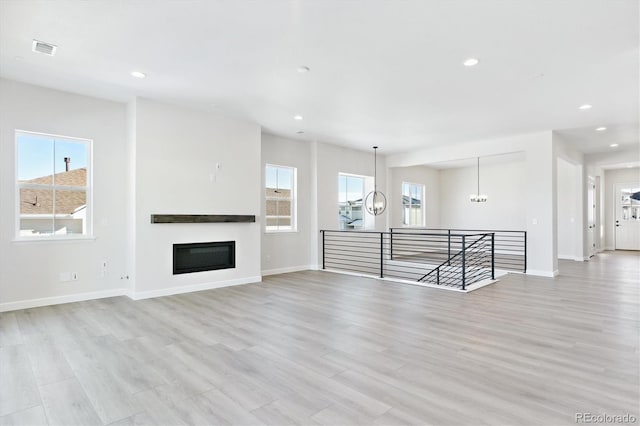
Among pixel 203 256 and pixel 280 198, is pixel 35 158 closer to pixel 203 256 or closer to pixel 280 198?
pixel 203 256

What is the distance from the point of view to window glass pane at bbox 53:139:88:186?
522cm

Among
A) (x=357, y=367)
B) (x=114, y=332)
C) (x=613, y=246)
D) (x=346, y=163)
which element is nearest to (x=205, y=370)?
(x=357, y=367)

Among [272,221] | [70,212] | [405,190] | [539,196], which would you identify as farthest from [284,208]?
[539,196]

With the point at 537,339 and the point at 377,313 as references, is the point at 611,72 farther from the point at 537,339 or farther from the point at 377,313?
the point at 377,313

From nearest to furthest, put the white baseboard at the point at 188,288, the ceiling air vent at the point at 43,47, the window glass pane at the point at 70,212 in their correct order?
the ceiling air vent at the point at 43,47, the window glass pane at the point at 70,212, the white baseboard at the point at 188,288

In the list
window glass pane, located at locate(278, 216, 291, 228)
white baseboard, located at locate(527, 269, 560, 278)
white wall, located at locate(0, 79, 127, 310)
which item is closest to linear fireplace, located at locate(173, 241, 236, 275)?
white wall, located at locate(0, 79, 127, 310)

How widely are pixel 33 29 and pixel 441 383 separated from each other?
4.81 m

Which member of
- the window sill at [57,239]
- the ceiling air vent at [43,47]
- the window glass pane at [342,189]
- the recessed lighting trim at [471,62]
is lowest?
the window sill at [57,239]

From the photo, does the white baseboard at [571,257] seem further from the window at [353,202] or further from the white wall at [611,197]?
Answer: the window at [353,202]

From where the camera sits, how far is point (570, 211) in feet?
32.9

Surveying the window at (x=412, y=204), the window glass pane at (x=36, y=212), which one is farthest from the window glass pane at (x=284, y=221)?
the window at (x=412, y=204)

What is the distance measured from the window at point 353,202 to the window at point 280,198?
1.51 meters

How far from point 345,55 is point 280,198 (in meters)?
4.55

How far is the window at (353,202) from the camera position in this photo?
9.48 m
